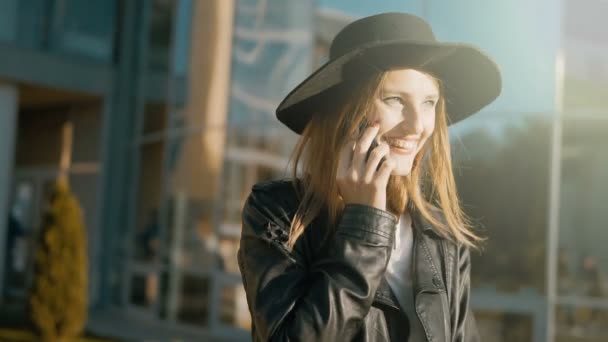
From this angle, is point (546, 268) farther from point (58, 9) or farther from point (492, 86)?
point (58, 9)

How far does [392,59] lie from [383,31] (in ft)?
0.24

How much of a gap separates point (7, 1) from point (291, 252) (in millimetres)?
11081

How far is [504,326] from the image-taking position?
263 inches

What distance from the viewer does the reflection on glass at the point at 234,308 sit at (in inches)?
330

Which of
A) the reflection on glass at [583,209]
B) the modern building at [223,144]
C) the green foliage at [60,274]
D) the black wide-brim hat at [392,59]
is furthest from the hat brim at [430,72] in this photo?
the green foliage at [60,274]

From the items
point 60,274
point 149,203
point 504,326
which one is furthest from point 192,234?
point 504,326

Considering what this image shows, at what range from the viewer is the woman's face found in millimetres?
1506

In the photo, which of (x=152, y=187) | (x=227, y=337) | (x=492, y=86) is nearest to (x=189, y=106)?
(x=152, y=187)

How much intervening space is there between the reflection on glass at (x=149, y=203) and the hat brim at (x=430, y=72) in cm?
892

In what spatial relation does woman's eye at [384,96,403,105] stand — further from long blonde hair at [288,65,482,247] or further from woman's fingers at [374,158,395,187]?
woman's fingers at [374,158,395,187]

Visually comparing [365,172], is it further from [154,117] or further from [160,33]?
[160,33]

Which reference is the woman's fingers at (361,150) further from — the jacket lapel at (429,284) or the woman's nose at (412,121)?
the jacket lapel at (429,284)

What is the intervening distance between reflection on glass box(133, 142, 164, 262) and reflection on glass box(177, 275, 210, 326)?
106cm

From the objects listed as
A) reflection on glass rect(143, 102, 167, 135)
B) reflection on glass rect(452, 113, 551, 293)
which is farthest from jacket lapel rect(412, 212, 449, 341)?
reflection on glass rect(143, 102, 167, 135)
